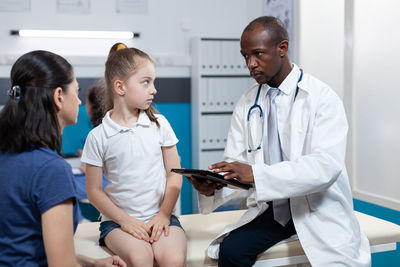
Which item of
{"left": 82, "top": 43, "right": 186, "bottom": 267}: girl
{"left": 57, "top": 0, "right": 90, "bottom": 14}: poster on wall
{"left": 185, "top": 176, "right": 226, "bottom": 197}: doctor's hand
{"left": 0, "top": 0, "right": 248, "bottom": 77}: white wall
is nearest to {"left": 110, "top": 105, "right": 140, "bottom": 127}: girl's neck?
{"left": 82, "top": 43, "right": 186, "bottom": 267}: girl

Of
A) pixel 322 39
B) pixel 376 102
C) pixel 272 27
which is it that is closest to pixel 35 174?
pixel 272 27

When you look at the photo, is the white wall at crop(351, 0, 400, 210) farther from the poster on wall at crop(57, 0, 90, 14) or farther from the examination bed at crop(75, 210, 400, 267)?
the poster on wall at crop(57, 0, 90, 14)

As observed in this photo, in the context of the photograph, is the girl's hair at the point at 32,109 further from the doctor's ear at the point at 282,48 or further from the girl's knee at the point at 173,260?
the doctor's ear at the point at 282,48

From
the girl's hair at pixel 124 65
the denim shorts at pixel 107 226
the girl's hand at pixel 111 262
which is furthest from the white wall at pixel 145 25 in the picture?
the girl's hand at pixel 111 262

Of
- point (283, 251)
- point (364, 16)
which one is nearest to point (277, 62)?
point (283, 251)

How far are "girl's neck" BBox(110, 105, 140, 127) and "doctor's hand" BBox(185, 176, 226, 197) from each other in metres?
0.30

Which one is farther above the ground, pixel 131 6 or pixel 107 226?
pixel 131 6

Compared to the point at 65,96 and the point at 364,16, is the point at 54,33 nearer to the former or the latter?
the point at 364,16

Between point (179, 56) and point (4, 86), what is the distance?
5.36ft

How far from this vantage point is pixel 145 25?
433 centimetres

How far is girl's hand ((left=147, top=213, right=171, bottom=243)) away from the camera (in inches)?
60.2

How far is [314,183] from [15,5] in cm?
346

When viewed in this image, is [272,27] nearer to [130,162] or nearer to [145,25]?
[130,162]

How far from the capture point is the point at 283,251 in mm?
1630
